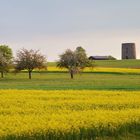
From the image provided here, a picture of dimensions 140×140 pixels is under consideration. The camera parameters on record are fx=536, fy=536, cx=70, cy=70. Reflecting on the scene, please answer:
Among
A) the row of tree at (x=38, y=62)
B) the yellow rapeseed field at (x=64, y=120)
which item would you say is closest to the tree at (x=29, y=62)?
→ the row of tree at (x=38, y=62)

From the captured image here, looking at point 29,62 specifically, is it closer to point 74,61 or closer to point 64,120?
point 74,61

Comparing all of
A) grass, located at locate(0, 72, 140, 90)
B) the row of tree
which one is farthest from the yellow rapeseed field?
the row of tree

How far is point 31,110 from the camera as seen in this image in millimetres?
22156

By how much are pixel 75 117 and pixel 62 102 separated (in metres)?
6.22

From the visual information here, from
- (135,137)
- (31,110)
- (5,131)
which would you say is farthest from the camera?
(31,110)

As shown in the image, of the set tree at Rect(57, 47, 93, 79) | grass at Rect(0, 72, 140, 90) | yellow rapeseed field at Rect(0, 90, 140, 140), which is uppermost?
tree at Rect(57, 47, 93, 79)

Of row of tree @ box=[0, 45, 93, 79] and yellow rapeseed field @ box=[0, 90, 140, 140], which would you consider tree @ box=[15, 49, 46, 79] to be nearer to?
row of tree @ box=[0, 45, 93, 79]

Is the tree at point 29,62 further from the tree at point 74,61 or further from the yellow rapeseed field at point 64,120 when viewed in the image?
the yellow rapeseed field at point 64,120

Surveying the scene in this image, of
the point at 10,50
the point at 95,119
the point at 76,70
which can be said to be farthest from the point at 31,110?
the point at 10,50

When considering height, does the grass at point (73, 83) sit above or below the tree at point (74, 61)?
below

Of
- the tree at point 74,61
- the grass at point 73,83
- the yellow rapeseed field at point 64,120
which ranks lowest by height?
the grass at point 73,83

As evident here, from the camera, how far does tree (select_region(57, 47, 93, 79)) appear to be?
91.5 m

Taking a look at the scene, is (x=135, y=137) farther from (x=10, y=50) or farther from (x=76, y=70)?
(x=10, y=50)

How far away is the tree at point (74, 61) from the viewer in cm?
9150
